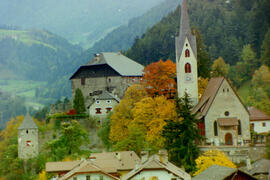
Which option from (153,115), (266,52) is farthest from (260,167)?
(266,52)

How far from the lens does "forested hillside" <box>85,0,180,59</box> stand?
175550 millimetres

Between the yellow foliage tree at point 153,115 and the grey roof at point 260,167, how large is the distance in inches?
479

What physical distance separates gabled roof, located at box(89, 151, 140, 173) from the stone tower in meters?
21.9

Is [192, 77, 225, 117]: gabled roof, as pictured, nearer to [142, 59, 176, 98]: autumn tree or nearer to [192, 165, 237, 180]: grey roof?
[142, 59, 176, 98]: autumn tree

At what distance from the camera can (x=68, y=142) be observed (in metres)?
68.9

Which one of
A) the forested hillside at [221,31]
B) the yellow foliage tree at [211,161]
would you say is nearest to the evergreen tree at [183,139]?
the yellow foliage tree at [211,161]

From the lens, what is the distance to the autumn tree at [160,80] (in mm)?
70562

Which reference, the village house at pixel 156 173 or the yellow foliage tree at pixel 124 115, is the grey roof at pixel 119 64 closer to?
the yellow foliage tree at pixel 124 115

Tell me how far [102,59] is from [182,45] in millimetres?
25092

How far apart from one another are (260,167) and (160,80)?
84.1 ft

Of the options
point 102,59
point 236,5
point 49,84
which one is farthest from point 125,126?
point 49,84

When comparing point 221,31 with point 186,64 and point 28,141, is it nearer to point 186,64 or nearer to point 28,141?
point 186,64

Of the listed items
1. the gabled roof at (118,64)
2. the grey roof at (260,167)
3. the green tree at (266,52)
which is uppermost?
the green tree at (266,52)

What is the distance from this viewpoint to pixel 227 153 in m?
54.5
